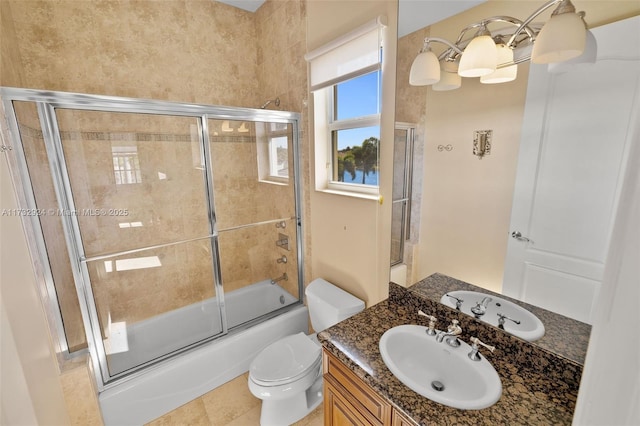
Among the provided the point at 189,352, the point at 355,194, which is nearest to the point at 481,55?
the point at 355,194

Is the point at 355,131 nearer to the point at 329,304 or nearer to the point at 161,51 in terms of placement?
the point at 329,304

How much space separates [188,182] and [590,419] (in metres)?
2.51

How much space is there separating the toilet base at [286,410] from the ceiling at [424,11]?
2.15 m

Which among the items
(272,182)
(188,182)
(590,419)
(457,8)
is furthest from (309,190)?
(590,419)

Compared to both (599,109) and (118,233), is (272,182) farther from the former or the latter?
(599,109)

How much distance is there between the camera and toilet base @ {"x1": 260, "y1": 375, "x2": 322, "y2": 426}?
1.61 meters

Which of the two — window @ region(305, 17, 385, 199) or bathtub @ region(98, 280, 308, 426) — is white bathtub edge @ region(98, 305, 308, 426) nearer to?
bathtub @ region(98, 280, 308, 426)

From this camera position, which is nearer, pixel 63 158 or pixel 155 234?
pixel 63 158

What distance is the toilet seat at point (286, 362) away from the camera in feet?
4.96

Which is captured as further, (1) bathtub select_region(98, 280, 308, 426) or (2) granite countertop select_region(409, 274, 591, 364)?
(1) bathtub select_region(98, 280, 308, 426)

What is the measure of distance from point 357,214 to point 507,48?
3.45 feet

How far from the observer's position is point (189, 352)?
189cm

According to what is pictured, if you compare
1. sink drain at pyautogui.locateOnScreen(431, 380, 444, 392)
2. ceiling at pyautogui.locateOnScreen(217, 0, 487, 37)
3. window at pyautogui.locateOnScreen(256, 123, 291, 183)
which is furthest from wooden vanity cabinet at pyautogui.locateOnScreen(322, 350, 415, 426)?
window at pyautogui.locateOnScreen(256, 123, 291, 183)

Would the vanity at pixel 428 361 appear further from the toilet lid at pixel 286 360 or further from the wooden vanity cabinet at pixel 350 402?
the toilet lid at pixel 286 360
